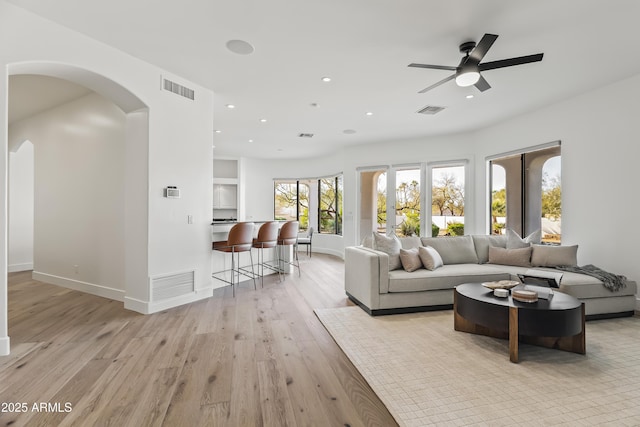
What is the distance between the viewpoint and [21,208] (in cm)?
631

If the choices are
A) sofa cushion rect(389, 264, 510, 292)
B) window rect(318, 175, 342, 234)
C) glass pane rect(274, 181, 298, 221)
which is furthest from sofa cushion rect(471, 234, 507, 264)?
glass pane rect(274, 181, 298, 221)

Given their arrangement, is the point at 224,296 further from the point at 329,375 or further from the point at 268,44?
the point at 268,44

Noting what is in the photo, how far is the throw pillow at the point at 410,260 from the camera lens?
3875 mm

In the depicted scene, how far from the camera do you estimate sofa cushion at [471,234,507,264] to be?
469 cm

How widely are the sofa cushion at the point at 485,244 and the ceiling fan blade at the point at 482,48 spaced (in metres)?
2.80

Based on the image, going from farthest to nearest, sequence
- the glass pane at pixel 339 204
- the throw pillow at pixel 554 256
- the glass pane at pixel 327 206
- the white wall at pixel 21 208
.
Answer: the glass pane at pixel 327 206 < the glass pane at pixel 339 204 < the white wall at pixel 21 208 < the throw pillow at pixel 554 256

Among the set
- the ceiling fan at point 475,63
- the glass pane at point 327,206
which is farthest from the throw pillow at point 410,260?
the glass pane at point 327,206

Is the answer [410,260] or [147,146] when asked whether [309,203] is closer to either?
[410,260]

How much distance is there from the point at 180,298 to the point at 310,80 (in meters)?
3.24

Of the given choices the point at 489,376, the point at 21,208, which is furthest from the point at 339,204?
the point at 21,208

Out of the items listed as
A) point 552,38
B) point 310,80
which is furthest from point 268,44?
point 552,38

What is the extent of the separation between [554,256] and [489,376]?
2.80m

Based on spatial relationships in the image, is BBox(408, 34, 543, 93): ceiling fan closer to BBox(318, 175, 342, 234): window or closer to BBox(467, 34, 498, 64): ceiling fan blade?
BBox(467, 34, 498, 64): ceiling fan blade

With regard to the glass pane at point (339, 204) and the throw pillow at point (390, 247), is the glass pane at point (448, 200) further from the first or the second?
the throw pillow at point (390, 247)
